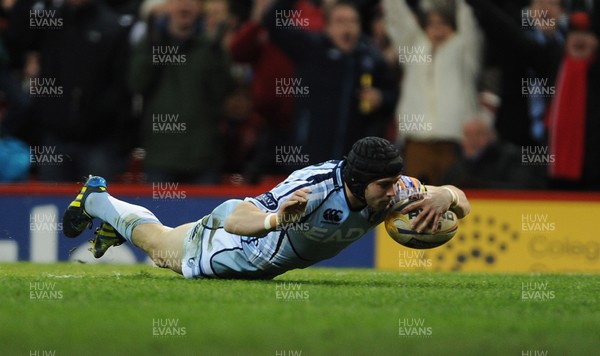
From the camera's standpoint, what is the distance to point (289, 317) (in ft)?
25.0

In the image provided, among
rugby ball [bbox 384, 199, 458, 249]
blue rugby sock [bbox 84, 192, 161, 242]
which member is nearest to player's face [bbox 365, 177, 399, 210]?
rugby ball [bbox 384, 199, 458, 249]

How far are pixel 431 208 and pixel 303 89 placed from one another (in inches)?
218

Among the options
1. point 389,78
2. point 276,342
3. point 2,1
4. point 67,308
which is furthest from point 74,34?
point 276,342

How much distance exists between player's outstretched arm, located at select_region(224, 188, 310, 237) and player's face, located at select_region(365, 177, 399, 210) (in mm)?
440

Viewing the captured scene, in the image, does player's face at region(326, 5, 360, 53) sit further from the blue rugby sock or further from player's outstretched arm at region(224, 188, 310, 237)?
player's outstretched arm at region(224, 188, 310, 237)

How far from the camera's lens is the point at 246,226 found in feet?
28.5

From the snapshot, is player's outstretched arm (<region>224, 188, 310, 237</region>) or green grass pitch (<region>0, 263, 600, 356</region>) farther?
player's outstretched arm (<region>224, 188, 310, 237</region>)

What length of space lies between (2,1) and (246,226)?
756 centimetres

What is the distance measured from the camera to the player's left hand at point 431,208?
885 centimetres

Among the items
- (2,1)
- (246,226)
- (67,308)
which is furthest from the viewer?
(2,1)

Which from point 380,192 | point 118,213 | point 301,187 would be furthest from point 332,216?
point 118,213

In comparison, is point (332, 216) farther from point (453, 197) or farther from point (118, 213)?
point (118, 213)

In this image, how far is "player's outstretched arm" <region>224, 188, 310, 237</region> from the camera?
8375 mm

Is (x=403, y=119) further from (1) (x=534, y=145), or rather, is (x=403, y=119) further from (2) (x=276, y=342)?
(2) (x=276, y=342)
